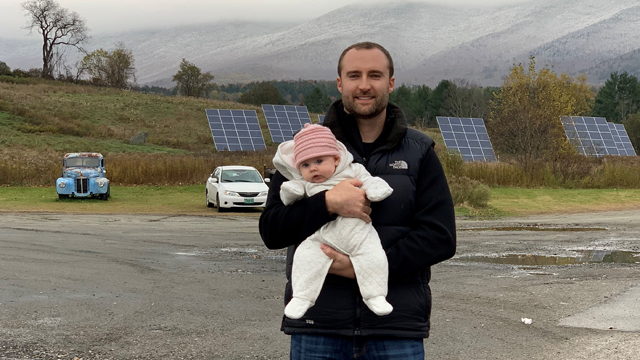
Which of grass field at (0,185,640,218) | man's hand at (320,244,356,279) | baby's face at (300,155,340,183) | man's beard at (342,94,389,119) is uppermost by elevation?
man's beard at (342,94,389,119)

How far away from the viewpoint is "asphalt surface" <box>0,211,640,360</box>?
7.15 m

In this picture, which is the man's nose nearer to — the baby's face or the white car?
the baby's face

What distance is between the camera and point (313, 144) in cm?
320

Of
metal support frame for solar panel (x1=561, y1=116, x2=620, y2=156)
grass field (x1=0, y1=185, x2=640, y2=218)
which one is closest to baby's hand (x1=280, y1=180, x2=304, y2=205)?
grass field (x1=0, y1=185, x2=640, y2=218)

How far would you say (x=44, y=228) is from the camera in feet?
62.5

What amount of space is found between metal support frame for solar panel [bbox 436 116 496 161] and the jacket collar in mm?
47180

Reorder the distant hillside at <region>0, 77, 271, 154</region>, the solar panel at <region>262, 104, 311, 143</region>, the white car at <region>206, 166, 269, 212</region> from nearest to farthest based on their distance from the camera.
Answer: the white car at <region>206, 166, 269, 212</region> < the distant hillside at <region>0, 77, 271, 154</region> < the solar panel at <region>262, 104, 311, 143</region>

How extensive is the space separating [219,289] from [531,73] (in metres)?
63.0

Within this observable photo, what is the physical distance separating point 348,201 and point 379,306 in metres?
0.43

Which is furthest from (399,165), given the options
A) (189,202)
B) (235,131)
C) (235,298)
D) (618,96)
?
(618,96)

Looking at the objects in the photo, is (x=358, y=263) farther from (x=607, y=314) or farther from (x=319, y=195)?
(x=607, y=314)

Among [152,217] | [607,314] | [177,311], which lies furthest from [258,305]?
[152,217]

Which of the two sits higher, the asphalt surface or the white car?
the asphalt surface

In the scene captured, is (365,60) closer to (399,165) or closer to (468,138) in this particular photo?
(399,165)
